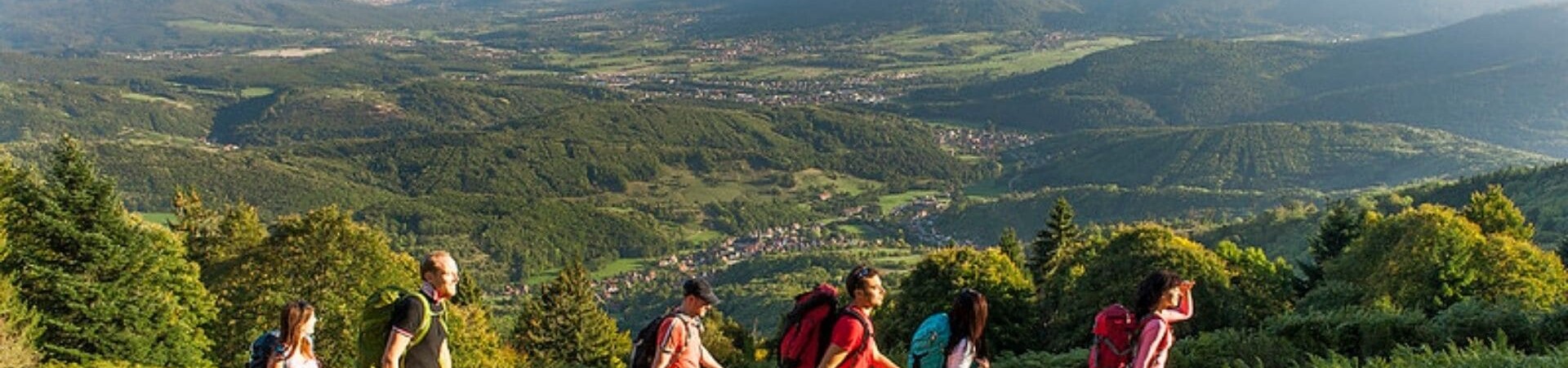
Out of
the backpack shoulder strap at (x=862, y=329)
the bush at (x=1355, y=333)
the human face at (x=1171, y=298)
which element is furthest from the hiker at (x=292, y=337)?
the bush at (x=1355, y=333)

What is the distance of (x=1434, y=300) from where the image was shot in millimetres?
26344

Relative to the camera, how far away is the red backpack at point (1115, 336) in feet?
28.8

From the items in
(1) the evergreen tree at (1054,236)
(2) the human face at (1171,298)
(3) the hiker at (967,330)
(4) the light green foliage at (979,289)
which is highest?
(2) the human face at (1171,298)

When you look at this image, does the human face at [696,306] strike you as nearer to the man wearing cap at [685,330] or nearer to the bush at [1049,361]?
the man wearing cap at [685,330]

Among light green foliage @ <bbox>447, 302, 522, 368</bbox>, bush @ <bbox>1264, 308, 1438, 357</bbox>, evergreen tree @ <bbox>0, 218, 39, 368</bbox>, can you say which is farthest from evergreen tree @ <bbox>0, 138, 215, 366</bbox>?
bush @ <bbox>1264, 308, 1438, 357</bbox>

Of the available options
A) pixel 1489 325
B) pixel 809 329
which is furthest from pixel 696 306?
pixel 1489 325

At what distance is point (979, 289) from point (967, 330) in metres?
25.4

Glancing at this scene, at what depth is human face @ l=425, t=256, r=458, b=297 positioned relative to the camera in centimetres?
830

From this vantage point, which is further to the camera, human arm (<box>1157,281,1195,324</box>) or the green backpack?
human arm (<box>1157,281,1195,324</box>)

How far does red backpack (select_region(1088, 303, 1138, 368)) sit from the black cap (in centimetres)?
362

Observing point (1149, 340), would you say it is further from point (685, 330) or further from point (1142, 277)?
point (1142, 277)

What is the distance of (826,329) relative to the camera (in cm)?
834

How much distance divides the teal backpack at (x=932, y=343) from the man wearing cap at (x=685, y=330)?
76.1 inches

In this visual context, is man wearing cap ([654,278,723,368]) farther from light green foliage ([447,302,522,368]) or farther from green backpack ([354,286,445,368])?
light green foliage ([447,302,522,368])
